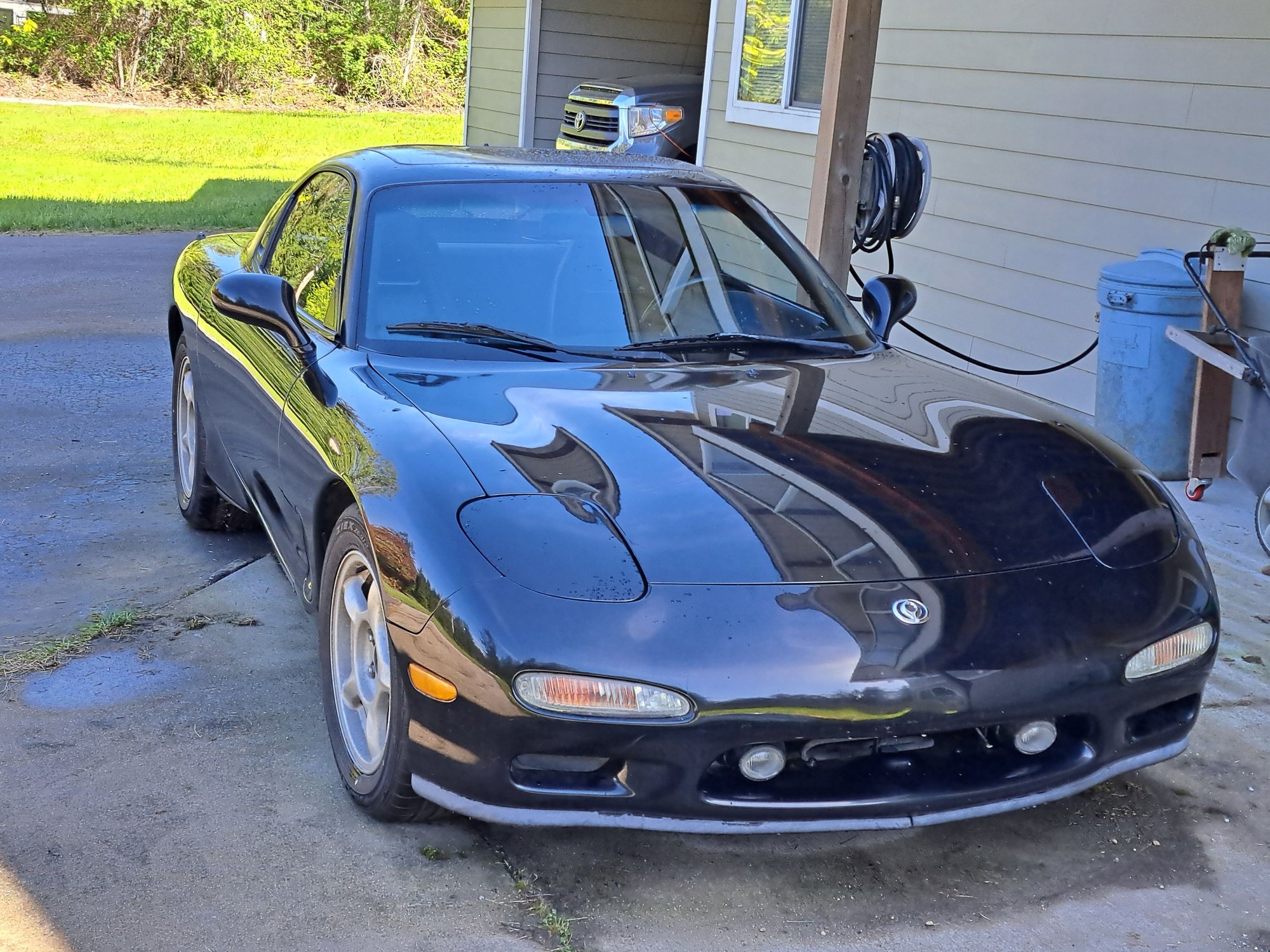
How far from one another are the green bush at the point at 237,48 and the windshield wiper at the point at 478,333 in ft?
93.0

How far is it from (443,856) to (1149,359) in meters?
4.24

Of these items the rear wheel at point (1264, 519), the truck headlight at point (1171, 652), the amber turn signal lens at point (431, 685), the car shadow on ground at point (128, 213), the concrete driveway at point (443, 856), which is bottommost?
the concrete driveway at point (443, 856)

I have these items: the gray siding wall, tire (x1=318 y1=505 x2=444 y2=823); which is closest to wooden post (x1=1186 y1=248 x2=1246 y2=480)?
tire (x1=318 y1=505 x2=444 y2=823)

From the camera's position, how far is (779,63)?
9.27m

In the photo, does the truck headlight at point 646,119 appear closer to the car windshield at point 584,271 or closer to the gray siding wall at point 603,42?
the gray siding wall at point 603,42

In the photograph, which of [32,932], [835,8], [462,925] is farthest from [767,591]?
[835,8]

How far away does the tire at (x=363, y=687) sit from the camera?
2775 millimetres

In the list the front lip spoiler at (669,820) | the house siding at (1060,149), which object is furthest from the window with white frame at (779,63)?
the front lip spoiler at (669,820)

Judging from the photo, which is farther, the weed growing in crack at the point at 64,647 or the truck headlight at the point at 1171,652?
the weed growing in crack at the point at 64,647

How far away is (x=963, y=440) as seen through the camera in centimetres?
329

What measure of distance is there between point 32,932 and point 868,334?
9.22ft

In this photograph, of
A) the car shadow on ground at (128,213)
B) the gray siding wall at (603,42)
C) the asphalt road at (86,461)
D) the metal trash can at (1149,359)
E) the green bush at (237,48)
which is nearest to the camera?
the asphalt road at (86,461)

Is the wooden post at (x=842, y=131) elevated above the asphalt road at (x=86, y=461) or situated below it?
above

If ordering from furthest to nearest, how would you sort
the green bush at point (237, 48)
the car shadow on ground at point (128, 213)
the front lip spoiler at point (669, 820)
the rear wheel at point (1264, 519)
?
the green bush at point (237, 48)
the car shadow on ground at point (128, 213)
the rear wheel at point (1264, 519)
the front lip spoiler at point (669, 820)
